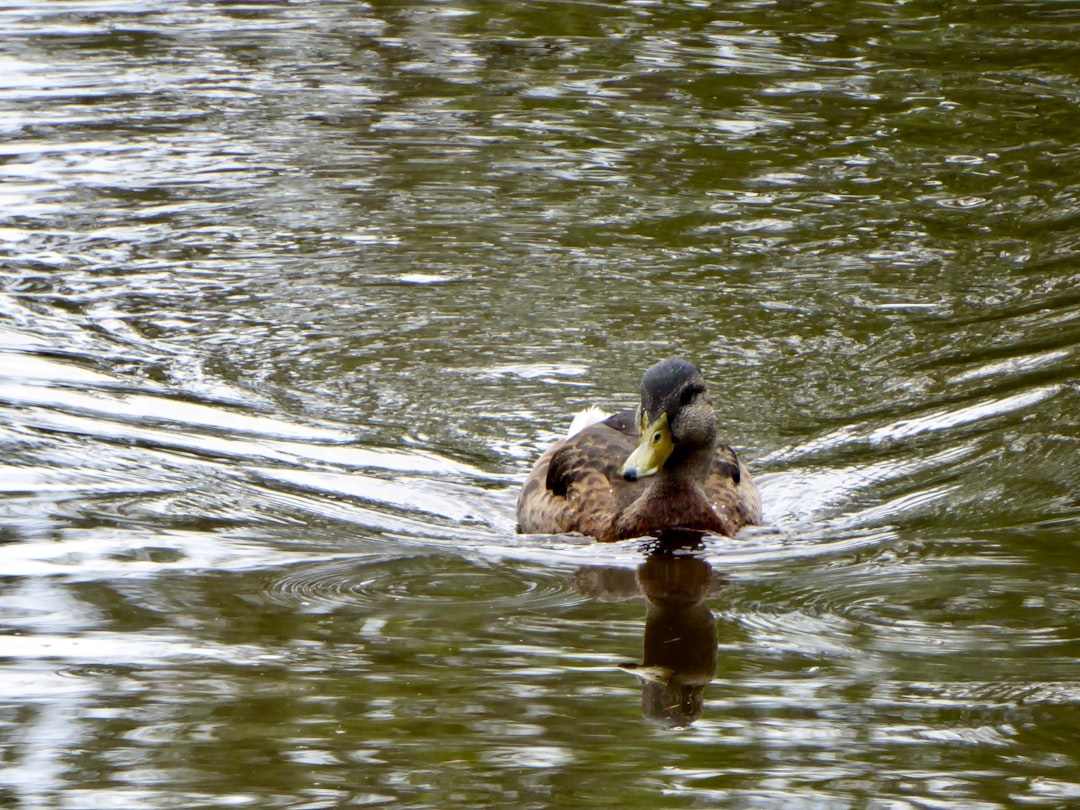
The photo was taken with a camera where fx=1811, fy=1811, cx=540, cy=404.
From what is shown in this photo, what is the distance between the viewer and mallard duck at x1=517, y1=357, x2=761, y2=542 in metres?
8.30

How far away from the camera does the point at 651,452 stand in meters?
8.22

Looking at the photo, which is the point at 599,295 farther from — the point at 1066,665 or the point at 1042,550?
the point at 1066,665

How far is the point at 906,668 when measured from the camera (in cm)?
612

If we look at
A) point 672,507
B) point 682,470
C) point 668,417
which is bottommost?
point 672,507

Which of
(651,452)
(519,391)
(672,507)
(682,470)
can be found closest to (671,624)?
(651,452)

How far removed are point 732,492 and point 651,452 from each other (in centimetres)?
58

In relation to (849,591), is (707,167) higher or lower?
higher

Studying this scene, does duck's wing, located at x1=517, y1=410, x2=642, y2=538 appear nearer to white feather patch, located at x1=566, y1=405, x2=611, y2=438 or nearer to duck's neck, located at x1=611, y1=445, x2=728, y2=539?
duck's neck, located at x1=611, y1=445, x2=728, y2=539

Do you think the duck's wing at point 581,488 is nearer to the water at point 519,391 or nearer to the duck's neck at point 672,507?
the duck's neck at point 672,507

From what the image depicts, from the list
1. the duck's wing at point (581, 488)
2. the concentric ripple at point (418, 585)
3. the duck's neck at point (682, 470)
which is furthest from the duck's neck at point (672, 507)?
the concentric ripple at point (418, 585)

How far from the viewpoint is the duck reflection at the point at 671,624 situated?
19.4ft

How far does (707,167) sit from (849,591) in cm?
710

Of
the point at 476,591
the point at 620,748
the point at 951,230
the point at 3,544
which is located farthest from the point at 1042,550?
the point at 951,230

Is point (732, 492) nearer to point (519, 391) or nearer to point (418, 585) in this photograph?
point (418, 585)
